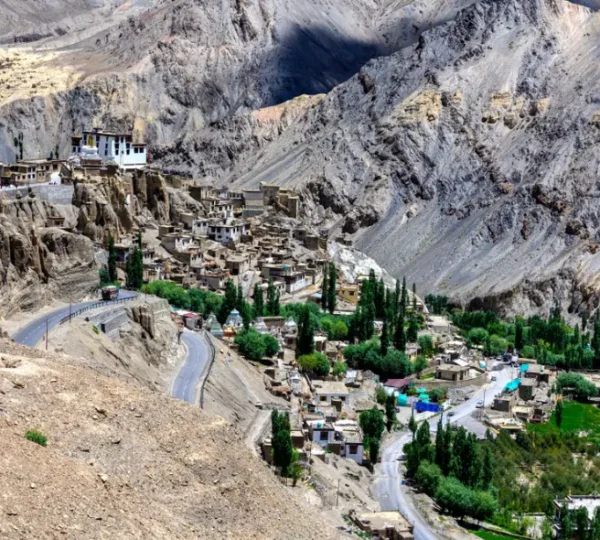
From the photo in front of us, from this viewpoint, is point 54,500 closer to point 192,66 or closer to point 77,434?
point 77,434

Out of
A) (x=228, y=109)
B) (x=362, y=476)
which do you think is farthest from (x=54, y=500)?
(x=228, y=109)

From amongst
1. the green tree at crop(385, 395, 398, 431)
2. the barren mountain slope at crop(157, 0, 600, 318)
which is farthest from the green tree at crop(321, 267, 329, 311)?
the barren mountain slope at crop(157, 0, 600, 318)

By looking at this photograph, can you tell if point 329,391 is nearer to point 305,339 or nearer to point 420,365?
point 305,339

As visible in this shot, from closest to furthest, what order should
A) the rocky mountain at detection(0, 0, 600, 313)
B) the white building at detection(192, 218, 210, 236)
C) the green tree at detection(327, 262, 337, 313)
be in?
the green tree at detection(327, 262, 337, 313), the white building at detection(192, 218, 210, 236), the rocky mountain at detection(0, 0, 600, 313)

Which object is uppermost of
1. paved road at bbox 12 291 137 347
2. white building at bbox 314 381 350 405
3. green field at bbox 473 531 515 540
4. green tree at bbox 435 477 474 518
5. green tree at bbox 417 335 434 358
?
paved road at bbox 12 291 137 347

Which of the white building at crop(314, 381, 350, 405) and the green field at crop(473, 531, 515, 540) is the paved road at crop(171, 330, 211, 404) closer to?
the white building at crop(314, 381, 350, 405)
